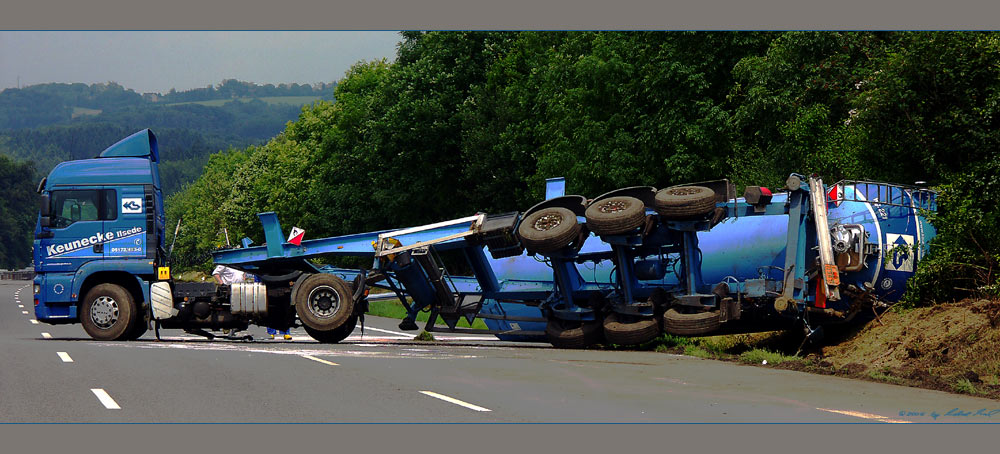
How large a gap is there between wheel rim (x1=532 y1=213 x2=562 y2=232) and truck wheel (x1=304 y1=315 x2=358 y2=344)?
4.55 m

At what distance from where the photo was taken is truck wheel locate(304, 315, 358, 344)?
830 inches

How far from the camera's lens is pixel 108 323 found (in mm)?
21344

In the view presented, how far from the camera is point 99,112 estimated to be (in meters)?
81.2

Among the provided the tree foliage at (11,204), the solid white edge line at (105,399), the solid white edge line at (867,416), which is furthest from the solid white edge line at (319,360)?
the tree foliage at (11,204)

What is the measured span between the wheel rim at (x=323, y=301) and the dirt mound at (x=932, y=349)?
914 centimetres

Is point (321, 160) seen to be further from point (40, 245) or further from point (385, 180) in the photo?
point (40, 245)

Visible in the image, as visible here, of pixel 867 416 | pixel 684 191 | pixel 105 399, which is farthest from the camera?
pixel 684 191

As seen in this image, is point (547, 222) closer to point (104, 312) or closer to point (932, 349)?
point (932, 349)

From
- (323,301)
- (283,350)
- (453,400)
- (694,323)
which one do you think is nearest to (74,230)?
(323,301)

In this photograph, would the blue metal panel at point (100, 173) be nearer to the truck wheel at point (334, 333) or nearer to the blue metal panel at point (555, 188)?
the truck wheel at point (334, 333)

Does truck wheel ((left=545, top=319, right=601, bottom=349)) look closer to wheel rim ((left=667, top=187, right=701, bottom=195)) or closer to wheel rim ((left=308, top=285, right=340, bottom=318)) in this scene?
wheel rim ((left=667, top=187, right=701, bottom=195))

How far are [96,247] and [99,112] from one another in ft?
211

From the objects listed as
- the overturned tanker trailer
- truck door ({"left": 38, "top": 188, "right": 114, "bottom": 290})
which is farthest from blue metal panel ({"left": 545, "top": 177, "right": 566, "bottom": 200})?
truck door ({"left": 38, "top": 188, "right": 114, "bottom": 290})

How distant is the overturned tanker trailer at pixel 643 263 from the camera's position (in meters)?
17.5
